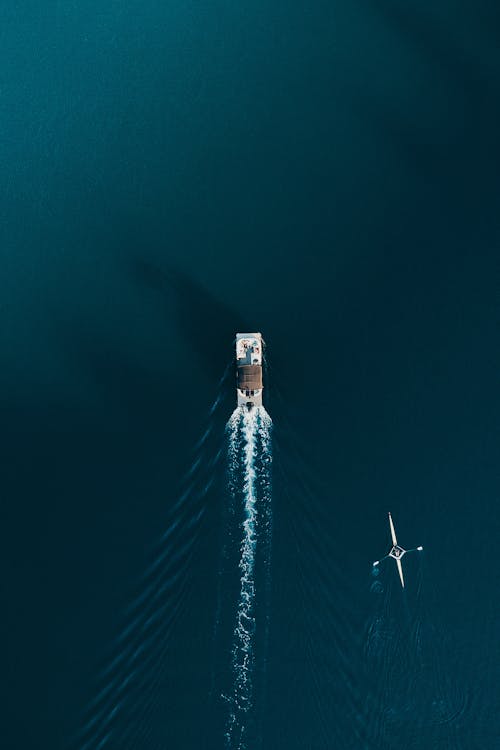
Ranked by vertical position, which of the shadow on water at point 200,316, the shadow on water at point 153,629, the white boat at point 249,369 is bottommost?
the shadow on water at point 153,629

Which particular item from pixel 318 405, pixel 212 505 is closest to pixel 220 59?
pixel 318 405

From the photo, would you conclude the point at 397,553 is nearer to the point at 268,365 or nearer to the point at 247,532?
the point at 247,532

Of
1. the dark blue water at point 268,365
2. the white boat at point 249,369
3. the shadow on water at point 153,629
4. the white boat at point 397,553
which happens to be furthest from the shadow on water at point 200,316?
the white boat at point 397,553

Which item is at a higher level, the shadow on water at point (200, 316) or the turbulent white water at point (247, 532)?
the shadow on water at point (200, 316)

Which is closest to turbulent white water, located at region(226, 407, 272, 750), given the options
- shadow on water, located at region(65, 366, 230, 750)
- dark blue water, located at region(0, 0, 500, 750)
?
dark blue water, located at region(0, 0, 500, 750)

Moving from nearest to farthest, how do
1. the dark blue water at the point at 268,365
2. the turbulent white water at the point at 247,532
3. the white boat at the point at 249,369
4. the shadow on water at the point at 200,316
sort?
the turbulent white water at the point at 247,532 → the dark blue water at the point at 268,365 → the white boat at the point at 249,369 → the shadow on water at the point at 200,316

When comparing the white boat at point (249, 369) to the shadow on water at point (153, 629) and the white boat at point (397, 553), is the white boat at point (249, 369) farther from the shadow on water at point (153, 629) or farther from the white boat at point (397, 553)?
the white boat at point (397, 553)
